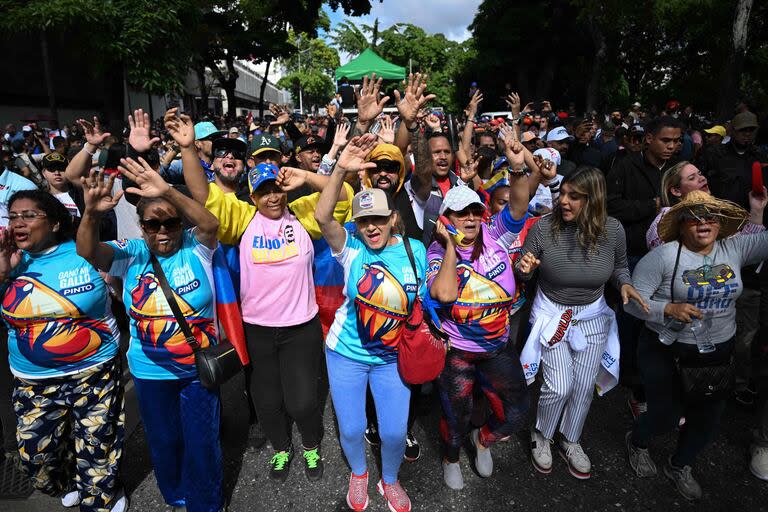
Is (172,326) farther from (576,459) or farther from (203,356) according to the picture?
(576,459)

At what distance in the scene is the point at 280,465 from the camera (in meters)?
3.35

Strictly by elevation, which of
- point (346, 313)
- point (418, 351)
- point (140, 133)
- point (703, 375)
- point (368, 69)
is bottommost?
point (703, 375)

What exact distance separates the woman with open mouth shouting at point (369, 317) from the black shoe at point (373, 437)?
0.63 metres

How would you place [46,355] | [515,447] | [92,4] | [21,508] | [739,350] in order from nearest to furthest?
[46,355] → [21,508] → [515,447] → [739,350] → [92,4]

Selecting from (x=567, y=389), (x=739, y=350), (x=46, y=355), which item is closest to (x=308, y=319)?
(x=46, y=355)

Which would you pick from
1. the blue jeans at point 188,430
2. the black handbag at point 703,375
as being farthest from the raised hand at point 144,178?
the black handbag at point 703,375

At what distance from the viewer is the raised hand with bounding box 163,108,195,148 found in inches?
110

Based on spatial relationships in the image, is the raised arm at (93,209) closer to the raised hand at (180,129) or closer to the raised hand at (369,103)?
the raised hand at (180,129)

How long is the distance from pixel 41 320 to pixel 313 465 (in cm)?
196

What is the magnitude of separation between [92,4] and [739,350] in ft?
47.7

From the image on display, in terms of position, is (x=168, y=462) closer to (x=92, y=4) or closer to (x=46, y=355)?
(x=46, y=355)

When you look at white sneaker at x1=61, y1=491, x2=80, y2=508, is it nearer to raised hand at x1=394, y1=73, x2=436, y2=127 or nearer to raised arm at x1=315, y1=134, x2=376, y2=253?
raised arm at x1=315, y1=134, x2=376, y2=253

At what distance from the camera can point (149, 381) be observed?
271 centimetres

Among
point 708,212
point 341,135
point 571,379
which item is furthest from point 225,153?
point 708,212
